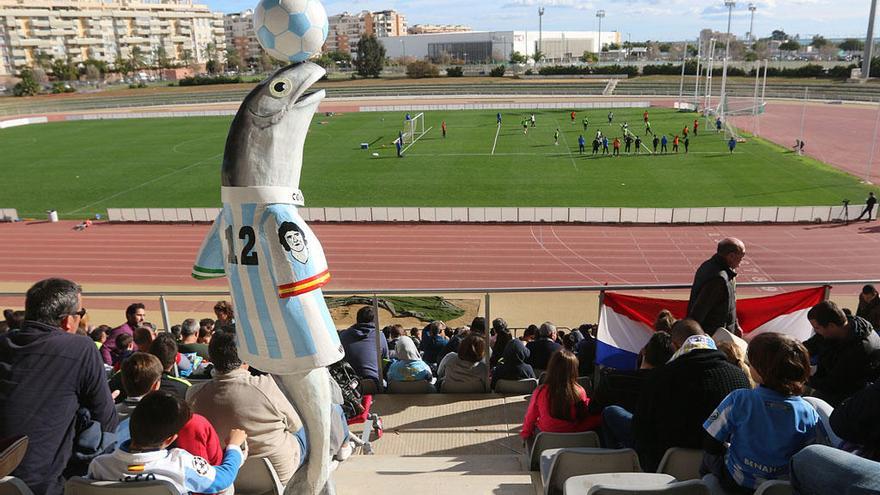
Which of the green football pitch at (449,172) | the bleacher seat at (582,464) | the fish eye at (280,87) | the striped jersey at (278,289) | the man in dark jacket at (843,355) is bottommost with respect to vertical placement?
the green football pitch at (449,172)

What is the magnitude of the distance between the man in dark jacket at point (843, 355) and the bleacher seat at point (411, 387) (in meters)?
3.47

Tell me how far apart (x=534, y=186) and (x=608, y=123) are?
852 inches

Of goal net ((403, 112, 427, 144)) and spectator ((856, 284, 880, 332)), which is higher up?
spectator ((856, 284, 880, 332))

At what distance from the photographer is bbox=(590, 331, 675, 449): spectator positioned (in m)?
4.61

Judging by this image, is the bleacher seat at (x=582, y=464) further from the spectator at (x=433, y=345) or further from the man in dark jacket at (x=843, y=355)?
the spectator at (x=433, y=345)

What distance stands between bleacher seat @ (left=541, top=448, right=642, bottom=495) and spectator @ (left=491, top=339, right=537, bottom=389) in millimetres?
2706

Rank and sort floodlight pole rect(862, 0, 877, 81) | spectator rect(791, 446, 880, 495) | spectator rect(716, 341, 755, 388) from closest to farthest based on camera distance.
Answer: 1. spectator rect(791, 446, 880, 495)
2. spectator rect(716, 341, 755, 388)
3. floodlight pole rect(862, 0, 877, 81)

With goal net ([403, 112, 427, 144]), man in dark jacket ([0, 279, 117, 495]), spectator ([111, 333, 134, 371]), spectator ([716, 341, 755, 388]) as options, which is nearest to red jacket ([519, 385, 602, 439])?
spectator ([716, 341, 755, 388])

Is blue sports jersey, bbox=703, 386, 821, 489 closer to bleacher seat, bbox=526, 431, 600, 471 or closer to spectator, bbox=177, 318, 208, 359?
bleacher seat, bbox=526, 431, 600, 471

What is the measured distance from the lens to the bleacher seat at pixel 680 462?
4.01 meters

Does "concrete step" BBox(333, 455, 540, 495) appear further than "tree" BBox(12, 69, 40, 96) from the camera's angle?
No

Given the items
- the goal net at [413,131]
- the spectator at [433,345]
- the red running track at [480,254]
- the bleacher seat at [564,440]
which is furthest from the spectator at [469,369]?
the goal net at [413,131]

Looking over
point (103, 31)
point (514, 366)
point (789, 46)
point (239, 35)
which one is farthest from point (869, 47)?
point (239, 35)

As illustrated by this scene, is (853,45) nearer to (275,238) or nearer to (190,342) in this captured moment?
(190,342)
